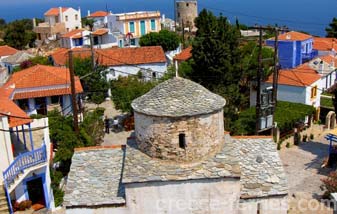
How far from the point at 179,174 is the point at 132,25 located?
53037mm

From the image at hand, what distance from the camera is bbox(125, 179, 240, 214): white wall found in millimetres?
11852

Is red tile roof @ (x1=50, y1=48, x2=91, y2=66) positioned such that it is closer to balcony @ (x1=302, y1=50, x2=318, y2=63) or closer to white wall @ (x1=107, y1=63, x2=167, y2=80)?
white wall @ (x1=107, y1=63, x2=167, y2=80)

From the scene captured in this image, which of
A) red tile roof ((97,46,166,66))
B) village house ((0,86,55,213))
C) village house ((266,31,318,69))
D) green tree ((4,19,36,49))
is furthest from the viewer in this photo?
green tree ((4,19,36,49))

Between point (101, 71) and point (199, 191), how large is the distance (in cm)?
2461

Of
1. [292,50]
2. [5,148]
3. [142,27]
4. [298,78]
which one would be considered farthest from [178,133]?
[142,27]

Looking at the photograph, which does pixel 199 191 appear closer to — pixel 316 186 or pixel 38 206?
pixel 38 206

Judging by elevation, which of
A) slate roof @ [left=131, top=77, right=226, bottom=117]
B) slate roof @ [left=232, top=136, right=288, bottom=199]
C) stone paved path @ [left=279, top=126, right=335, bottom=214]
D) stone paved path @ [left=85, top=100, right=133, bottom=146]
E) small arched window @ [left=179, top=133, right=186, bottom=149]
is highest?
slate roof @ [left=131, top=77, right=226, bottom=117]

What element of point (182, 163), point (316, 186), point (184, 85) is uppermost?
point (184, 85)

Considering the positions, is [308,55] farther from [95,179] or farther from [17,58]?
[95,179]

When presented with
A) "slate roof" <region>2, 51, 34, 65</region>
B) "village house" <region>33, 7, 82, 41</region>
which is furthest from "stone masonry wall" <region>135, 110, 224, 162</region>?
"village house" <region>33, 7, 82, 41</region>

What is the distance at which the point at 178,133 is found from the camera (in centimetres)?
1229

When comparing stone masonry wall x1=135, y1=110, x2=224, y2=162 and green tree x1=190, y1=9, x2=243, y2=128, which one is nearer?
stone masonry wall x1=135, y1=110, x2=224, y2=162

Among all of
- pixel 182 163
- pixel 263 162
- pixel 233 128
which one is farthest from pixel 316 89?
pixel 182 163

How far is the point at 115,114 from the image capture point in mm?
33562
